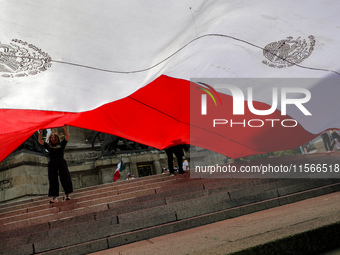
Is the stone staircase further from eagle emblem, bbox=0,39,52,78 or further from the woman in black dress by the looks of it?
eagle emblem, bbox=0,39,52,78

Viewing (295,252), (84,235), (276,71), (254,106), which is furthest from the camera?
(254,106)

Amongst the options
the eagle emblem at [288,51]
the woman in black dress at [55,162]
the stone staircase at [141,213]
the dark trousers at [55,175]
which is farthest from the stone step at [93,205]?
the eagle emblem at [288,51]

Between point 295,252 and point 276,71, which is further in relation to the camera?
point 276,71

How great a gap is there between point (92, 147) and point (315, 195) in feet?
46.6

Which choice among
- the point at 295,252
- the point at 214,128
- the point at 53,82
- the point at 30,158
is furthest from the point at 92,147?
the point at 295,252

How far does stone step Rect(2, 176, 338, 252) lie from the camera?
13.6ft

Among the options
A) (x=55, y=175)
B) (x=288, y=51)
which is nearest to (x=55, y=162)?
(x=55, y=175)

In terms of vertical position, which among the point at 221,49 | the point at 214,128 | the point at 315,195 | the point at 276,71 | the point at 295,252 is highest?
the point at 221,49

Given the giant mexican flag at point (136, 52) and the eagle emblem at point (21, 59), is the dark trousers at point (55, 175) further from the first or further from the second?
the eagle emblem at point (21, 59)

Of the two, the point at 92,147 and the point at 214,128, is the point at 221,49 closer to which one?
the point at 214,128

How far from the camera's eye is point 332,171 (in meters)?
6.62

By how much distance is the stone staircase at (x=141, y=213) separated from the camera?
400 centimetres

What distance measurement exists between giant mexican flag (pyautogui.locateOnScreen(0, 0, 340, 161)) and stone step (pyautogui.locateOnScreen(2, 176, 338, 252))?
4.96 ft

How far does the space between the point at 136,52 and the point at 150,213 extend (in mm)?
3242
